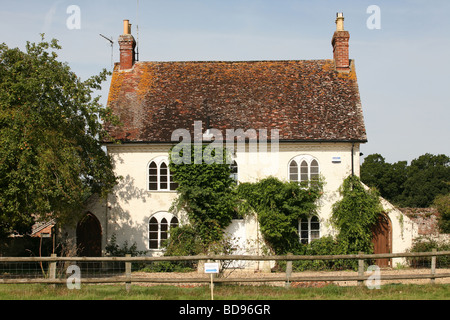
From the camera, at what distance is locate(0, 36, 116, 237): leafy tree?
1631 centimetres

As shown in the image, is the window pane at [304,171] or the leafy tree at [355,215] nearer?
the leafy tree at [355,215]

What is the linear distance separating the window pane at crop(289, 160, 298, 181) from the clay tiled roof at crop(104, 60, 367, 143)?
1199mm

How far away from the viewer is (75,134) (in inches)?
771

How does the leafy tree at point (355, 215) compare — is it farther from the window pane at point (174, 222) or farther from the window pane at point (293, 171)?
the window pane at point (174, 222)

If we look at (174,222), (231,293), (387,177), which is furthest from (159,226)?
(387,177)

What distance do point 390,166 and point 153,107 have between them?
125ft

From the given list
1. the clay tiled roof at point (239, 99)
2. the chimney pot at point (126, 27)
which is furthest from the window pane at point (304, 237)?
the chimney pot at point (126, 27)

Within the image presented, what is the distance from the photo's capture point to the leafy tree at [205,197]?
2130 cm

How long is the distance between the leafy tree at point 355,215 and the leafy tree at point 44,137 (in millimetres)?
10223

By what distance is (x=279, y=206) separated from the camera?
21.6 meters

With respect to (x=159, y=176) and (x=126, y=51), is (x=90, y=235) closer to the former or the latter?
(x=159, y=176)
